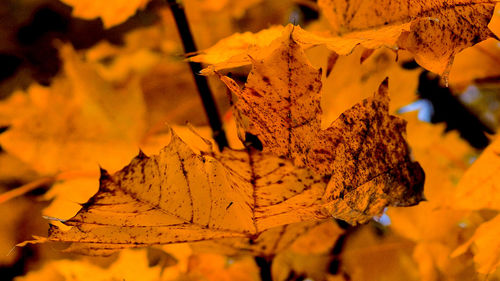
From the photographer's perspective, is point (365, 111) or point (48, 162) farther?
point (48, 162)

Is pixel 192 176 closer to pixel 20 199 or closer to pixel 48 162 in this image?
pixel 48 162

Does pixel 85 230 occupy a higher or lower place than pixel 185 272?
higher

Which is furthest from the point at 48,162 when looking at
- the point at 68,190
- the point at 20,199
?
the point at 20,199

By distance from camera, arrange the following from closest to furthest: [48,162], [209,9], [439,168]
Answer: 1. [439,168]
2. [48,162]
3. [209,9]

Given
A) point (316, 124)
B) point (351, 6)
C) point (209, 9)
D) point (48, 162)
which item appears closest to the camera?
point (316, 124)

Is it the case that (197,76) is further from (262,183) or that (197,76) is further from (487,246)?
(487,246)

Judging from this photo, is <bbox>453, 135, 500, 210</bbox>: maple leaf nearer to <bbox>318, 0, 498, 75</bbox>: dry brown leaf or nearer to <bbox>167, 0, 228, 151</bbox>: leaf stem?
<bbox>318, 0, 498, 75</bbox>: dry brown leaf

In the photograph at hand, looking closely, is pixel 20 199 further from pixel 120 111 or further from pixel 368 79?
pixel 368 79

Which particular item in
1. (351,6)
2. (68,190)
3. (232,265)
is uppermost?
(351,6)
